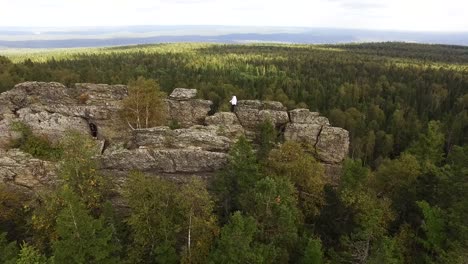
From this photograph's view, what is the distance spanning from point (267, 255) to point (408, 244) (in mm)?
15457

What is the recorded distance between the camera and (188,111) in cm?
5866

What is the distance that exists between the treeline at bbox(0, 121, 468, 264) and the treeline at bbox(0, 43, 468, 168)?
33905 mm

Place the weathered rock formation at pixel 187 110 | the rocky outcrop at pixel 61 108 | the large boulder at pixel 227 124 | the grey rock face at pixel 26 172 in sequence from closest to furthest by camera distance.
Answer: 1. the grey rock face at pixel 26 172
2. the rocky outcrop at pixel 61 108
3. the large boulder at pixel 227 124
4. the weathered rock formation at pixel 187 110

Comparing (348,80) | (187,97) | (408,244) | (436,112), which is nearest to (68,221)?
(408,244)

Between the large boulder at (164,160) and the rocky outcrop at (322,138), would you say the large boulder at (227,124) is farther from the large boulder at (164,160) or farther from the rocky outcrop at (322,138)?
the rocky outcrop at (322,138)

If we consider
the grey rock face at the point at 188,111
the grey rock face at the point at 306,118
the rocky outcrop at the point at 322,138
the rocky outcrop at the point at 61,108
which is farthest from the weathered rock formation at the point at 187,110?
→ the rocky outcrop at the point at 322,138

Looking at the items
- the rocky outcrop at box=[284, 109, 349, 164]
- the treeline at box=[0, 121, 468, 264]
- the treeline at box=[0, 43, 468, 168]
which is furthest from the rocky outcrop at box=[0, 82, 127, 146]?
the rocky outcrop at box=[284, 109, 349, 164]

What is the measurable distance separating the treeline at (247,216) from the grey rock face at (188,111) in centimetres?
1686

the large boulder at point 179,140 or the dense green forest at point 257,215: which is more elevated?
the large boulder at point 179,140

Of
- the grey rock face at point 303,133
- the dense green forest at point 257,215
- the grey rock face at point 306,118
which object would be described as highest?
the grey rock face at point 306,118

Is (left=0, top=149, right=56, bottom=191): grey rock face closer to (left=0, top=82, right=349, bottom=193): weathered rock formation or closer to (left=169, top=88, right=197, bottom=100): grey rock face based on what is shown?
(left=0, top=82, right=349, bottom=193): weathered rock formation

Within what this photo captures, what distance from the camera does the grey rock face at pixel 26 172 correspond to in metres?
39.6

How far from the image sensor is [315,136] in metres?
51.3

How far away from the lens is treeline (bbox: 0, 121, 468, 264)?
29.0m
